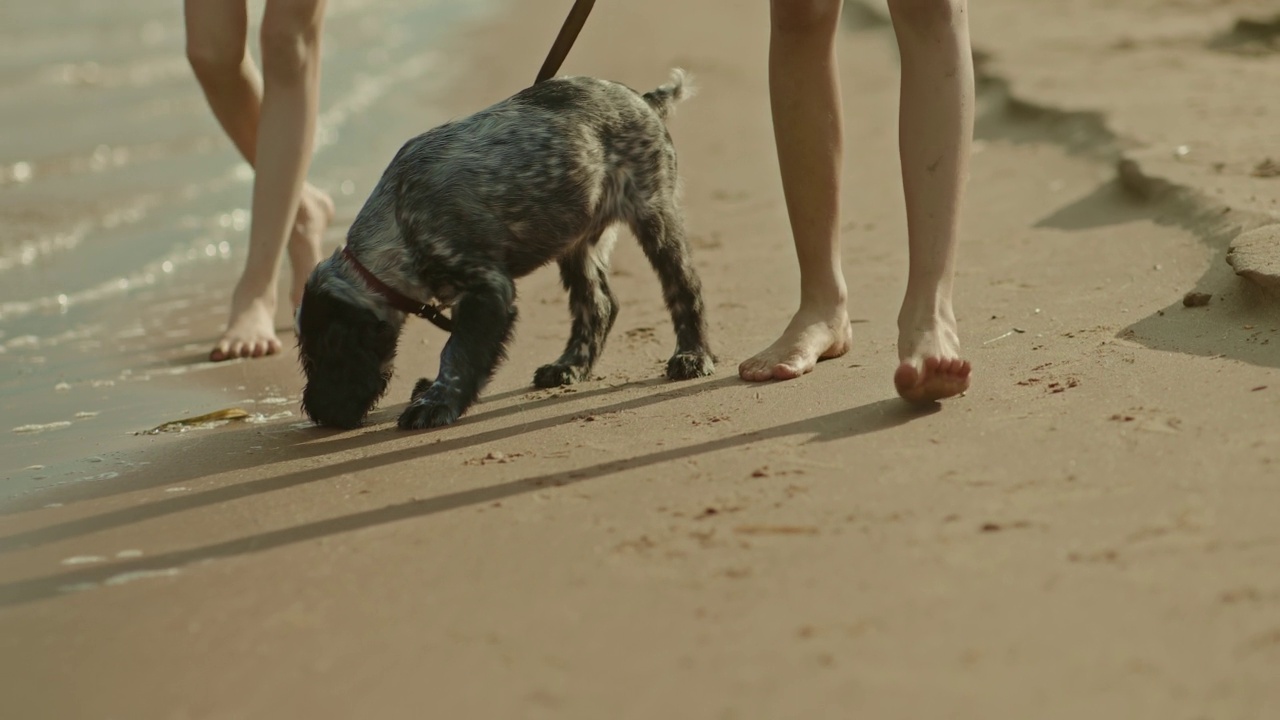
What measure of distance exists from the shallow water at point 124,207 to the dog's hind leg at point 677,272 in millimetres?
1270

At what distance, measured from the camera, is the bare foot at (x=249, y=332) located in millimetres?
5031

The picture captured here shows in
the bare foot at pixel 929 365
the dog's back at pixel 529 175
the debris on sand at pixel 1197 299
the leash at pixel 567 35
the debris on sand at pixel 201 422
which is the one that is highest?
the leash at pixel 567 35

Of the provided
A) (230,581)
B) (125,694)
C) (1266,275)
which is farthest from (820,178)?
(125,694)

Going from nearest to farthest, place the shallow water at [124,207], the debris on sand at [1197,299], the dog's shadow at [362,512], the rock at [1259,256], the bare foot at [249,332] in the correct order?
the dog's shadow at [362,512], the rock at [1259,256], the debris on sand at [1197,299], the shallow water at [124,207], the bare foot at [249,332]

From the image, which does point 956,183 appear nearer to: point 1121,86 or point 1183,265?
point 1183,265

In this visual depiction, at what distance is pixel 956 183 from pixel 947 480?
1031mm

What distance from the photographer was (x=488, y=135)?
4184 mm

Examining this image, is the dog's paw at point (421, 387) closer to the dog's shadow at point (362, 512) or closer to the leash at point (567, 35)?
the dog's shadow at point (362, 512)

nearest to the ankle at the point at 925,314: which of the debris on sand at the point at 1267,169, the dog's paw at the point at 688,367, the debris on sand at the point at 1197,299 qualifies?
the dog's paw at the point at 688,367

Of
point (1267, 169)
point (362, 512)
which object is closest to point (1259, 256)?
point (1267, 169)

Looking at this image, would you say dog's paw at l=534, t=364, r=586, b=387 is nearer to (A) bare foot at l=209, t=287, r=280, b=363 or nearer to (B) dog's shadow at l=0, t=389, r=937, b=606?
(B) dog's shadow at l=0, t=389, r=937, b=606

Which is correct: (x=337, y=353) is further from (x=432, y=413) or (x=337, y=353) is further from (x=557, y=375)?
(x=557, y=375)

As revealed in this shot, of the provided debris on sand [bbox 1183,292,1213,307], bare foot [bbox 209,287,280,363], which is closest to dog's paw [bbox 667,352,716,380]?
debris on sand [bbox 1183,292,1213,307]

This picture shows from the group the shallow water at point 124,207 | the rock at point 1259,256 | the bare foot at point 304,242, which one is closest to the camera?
the rock at point 1259,256
